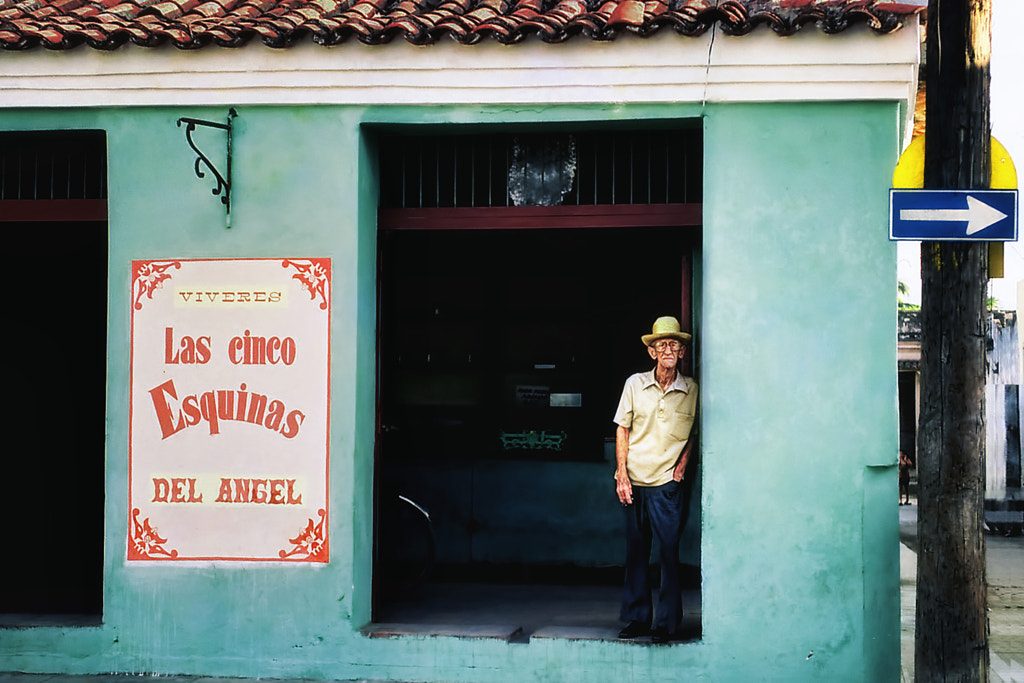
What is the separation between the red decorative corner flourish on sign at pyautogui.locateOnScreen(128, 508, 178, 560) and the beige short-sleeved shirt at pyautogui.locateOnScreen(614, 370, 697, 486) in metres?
3.01

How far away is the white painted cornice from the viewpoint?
6609mm

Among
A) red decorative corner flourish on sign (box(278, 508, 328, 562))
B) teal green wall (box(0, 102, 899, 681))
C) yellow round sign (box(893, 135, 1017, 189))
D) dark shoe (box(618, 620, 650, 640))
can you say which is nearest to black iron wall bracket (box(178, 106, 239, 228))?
teal green wall (box(0, 102, 899, 681))

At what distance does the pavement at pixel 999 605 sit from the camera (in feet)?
24.2

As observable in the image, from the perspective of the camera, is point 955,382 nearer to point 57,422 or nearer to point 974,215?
point 974,215

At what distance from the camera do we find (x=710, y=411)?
6723 mm

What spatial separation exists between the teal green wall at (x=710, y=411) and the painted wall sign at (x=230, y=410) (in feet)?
0.34

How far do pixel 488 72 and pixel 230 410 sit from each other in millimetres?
2697

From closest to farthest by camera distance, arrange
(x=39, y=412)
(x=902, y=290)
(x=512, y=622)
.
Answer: (x=512, y=622) < (x=39, y=412) < (x=902, y=290)

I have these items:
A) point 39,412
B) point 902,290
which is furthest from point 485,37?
point 902,290

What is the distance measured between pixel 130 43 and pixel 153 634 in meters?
3.78

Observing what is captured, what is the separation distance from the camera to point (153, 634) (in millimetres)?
7020

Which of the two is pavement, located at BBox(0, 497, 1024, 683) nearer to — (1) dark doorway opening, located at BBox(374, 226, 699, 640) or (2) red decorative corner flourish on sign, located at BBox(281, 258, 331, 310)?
(1) dark doorway opening, located at BBox(374, 226, 699, 640)

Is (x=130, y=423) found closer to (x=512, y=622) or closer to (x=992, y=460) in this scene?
(x=512, y=622)

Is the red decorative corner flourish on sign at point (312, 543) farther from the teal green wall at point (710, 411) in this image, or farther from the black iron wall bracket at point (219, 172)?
the black iron wall bracket at point (219, 172)
